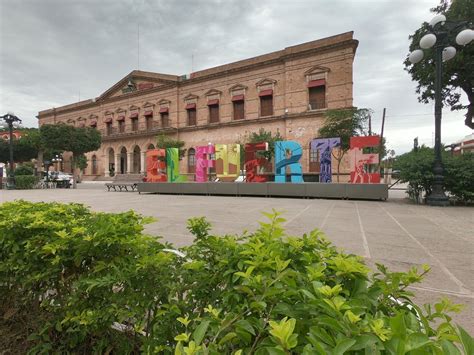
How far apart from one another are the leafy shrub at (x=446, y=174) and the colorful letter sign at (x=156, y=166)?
15.1 m

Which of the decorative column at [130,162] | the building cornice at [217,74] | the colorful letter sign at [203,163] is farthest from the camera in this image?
the decorative column at [130,162]

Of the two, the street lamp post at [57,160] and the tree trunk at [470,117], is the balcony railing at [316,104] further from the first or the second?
the street lamp post at [57,160]

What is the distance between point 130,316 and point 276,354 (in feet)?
3.19

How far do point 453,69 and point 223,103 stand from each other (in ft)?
67.7

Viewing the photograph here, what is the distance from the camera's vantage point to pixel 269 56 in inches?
1093

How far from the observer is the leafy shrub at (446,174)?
10.6 m

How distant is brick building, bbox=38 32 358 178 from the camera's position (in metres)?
24.8

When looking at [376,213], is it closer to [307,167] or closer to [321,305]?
[321,305]

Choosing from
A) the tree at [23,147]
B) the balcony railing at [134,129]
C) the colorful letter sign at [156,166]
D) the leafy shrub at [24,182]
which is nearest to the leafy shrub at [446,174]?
the colorful letter sign at [156,166]

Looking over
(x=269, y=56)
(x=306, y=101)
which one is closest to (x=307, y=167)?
(x=306, y=101)

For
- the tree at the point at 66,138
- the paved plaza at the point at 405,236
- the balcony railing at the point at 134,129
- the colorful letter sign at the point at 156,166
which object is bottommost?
the paved plaza at the point at 405,236

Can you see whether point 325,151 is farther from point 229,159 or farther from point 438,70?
point 438,70

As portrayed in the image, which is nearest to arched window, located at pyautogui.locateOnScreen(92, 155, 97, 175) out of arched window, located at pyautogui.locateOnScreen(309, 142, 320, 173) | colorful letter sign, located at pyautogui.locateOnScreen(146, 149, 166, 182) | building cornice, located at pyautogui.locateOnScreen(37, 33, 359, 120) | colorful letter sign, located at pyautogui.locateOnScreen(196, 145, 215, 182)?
building cornice, located at pyautogui.locateOnScreen(37, 33, 359, 120)

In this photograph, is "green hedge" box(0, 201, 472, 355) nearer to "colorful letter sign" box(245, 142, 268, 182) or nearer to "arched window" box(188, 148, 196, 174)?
"colorful letter sign" box(245, 142, 268, 182)
